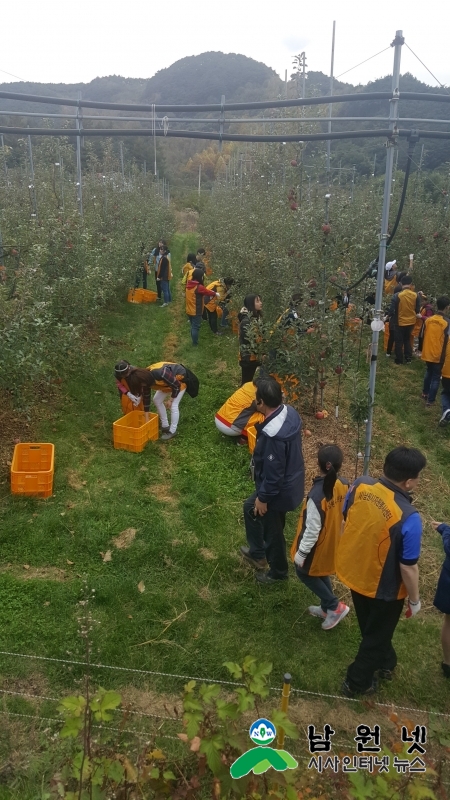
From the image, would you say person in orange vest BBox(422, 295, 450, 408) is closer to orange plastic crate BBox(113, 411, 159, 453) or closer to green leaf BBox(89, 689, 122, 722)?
orange plastic crate BBox(113, 411, 159, 453)

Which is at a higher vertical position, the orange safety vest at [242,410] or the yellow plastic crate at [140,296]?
the orange safety vest at [242,410]

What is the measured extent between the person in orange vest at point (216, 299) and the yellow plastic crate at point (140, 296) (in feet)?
12.1

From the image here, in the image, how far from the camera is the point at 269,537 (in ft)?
15.9

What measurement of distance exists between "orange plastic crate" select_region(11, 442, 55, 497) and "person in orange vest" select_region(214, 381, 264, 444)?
7.50 ft

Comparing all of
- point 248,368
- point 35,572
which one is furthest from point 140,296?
point 35,572

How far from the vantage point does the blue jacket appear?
174 inches

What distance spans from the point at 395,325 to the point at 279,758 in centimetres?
1039

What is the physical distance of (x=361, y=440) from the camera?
7891 millimetres

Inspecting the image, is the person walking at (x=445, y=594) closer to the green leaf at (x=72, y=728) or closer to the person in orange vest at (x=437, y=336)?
the green leaf at (x=72, y=728)

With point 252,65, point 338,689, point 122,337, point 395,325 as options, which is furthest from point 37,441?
point 252,65

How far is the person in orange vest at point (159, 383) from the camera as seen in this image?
6.91 m

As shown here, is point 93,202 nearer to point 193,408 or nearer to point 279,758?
point 193,408

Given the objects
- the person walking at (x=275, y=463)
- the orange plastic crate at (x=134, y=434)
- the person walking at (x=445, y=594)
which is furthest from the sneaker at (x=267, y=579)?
the orange plastic crate at (x=134, y=434)

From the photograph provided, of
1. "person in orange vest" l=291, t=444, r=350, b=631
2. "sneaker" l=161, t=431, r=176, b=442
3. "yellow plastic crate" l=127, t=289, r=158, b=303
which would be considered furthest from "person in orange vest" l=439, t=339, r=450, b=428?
"yellow plastic crate" l=127, t=289, r=158, b=303
